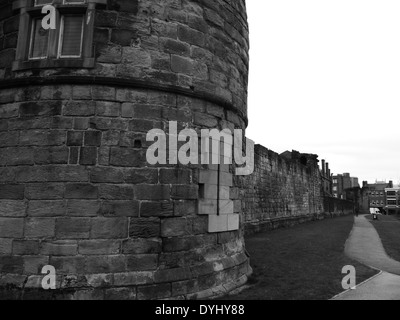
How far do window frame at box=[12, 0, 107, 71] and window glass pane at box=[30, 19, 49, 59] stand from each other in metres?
0.04

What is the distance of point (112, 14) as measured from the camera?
5297mm

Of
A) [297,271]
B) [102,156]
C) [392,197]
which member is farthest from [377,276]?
[392,197]

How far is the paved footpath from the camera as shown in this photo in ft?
18.2

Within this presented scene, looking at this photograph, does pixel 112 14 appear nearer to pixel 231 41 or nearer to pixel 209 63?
pixel 209 63

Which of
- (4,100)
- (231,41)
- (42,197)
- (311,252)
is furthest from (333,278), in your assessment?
(4,100)

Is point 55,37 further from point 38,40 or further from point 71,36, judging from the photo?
point 38,40

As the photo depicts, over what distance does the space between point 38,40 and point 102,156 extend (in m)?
2.28

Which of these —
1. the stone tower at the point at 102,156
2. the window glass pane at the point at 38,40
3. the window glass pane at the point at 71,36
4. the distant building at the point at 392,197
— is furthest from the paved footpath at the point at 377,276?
the distant building at the point at 392,197

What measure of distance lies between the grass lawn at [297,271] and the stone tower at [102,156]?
92 cm

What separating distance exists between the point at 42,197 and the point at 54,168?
45 cm

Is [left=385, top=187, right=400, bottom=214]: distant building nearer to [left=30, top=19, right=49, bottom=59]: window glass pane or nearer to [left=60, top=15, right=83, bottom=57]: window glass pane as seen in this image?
[left=60, top=15, right=83, bottom=57]: window glass pane

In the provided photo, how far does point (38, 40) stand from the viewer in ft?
17.9

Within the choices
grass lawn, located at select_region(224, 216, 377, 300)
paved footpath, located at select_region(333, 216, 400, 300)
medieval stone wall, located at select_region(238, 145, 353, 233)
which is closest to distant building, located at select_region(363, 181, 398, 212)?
medieval stone wall, located at select_region(238, 145, 353, 233)
